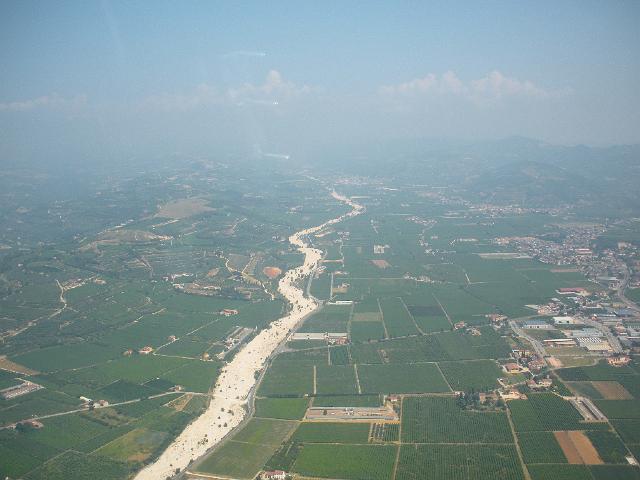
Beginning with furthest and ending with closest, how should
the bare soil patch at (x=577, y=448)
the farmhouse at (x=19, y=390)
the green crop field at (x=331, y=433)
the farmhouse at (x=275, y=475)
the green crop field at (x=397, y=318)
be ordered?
the green crop field at (x=397, y=318) → the farmhouse at (x=19, y=390) → the green crop field at (x=331, y=433) → the bare soil patch at (x=577, y=448) → the farmhouse at (x=275, y=475)

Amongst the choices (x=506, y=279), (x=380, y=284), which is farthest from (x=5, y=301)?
(x=506, y=279)

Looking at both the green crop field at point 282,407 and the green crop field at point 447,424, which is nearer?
the green crop field at point 447,424

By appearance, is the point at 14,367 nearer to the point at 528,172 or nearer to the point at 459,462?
the point at 459,462

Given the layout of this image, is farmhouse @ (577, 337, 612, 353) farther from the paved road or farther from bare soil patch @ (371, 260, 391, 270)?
bare soil patch @ (371, 260, 391, 270)

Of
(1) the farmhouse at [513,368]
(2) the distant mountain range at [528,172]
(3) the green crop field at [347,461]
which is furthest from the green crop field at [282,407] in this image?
(2) the distant mountain range at [528,172]

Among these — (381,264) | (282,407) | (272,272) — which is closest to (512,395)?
(282,407)

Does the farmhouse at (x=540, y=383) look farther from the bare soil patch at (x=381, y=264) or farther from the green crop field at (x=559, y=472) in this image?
the bare soil patch at (x=381, y=264)
